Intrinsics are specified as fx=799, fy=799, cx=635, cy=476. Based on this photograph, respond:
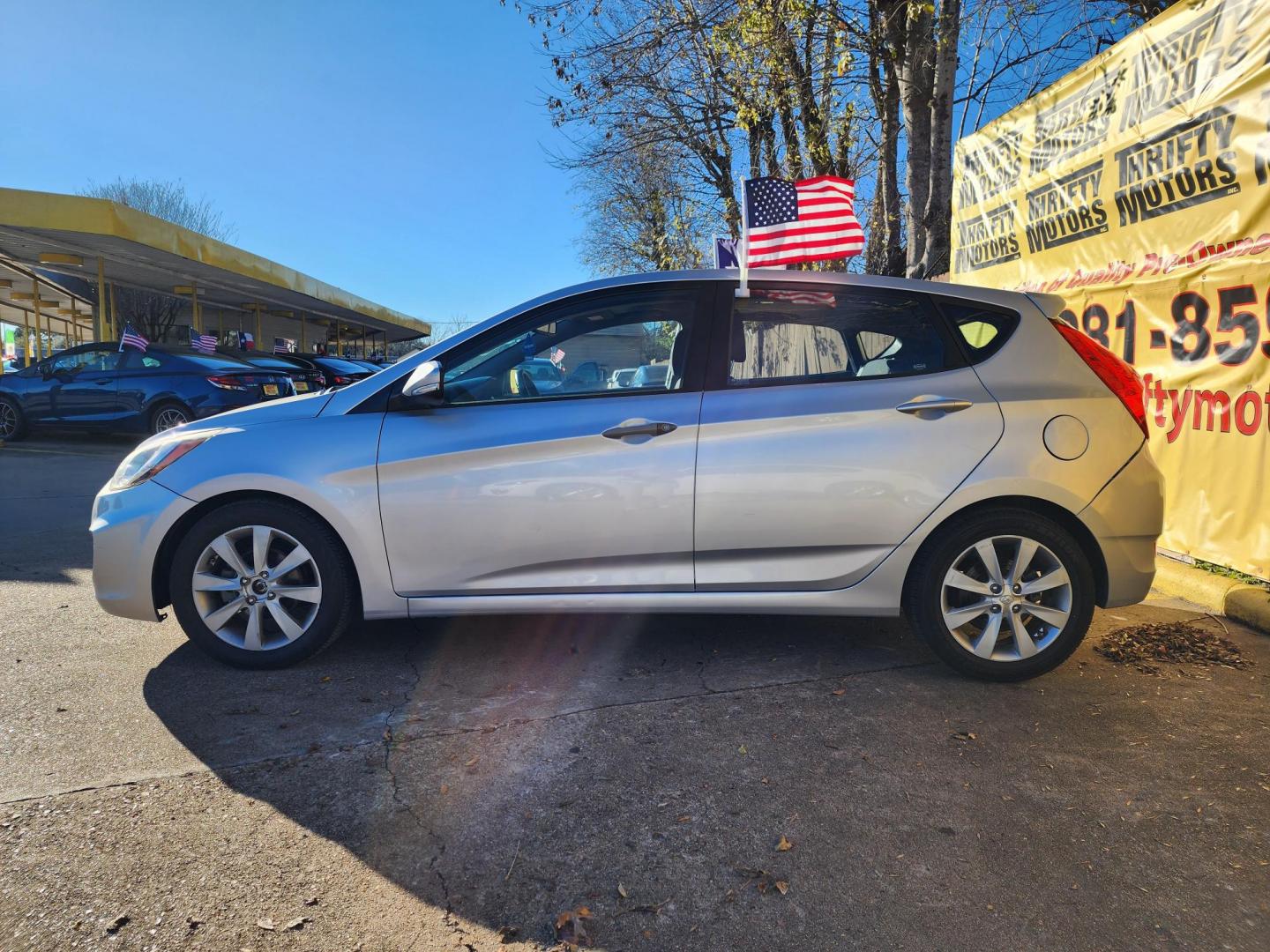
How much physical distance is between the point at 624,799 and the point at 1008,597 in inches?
74.1

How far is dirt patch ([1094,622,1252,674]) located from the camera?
12.2 feet

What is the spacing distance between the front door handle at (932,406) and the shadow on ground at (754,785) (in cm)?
116

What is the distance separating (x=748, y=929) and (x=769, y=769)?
0.76 meters

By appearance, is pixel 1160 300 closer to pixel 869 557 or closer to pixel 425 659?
pixel 869 557

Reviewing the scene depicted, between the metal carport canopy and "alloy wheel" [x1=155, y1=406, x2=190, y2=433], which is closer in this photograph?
"alloy wheel" [x1=155, y1=406, x2=190, y2=433]

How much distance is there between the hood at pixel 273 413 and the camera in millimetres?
3512

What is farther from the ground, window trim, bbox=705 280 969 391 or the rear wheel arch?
window trim, bbox=705 280 969 391

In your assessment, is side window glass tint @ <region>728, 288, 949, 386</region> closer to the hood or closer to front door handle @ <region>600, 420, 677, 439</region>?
front door handle @ <region>600, 420, 677, 439</region>

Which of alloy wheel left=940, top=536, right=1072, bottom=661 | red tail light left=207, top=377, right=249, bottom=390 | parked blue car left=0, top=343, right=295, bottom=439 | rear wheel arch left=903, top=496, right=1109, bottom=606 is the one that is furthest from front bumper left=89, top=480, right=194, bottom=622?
red tail light left=207, top=377, right=249, bottom=390

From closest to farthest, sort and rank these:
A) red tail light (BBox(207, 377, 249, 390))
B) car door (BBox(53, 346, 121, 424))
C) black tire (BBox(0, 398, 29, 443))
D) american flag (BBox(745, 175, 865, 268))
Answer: american flag (BBox(745, 175, 865, 268)) < red tail light (BBox(207, 377, 249, 390)) < car door (BBox(53, 346, 121, 424)) < black tire (BBox(0, 398, 29, 443))

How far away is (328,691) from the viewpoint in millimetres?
3330

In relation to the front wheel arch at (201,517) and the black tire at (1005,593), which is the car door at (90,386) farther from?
the black tire at (1005,593)

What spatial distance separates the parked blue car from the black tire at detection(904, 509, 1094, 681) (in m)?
10.4

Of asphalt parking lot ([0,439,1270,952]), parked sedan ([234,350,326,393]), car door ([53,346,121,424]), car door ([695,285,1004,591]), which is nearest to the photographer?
asphalt parking lot ([0,439,1270,952])
